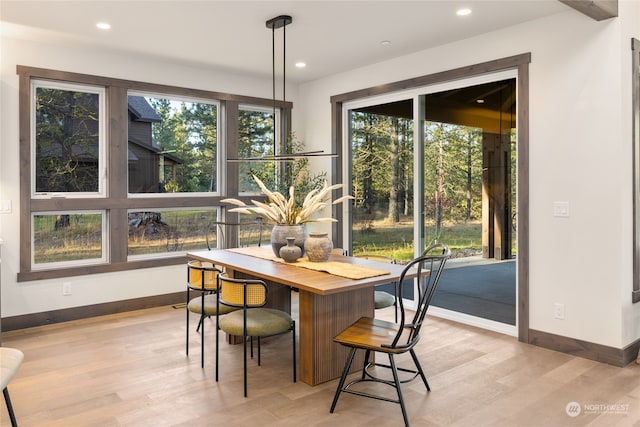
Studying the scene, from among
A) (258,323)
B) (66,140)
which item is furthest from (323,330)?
(66,140)

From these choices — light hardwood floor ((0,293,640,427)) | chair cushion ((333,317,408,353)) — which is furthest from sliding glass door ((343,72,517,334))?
chair cushion ((333,317,408,353))

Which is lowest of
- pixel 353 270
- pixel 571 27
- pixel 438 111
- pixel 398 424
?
pixel 398 424

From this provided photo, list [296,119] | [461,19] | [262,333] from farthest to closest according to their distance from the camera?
[296,119] → [461,19] → [262,333]

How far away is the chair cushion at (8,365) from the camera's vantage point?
2.02 metres

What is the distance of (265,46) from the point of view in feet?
14.9

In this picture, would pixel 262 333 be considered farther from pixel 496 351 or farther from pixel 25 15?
pixel 25 15

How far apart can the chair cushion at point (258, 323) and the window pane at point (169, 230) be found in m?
2.39

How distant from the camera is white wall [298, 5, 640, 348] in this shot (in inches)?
135

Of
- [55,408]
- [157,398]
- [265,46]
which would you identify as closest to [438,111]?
[265,46]

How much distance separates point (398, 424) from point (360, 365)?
78cm

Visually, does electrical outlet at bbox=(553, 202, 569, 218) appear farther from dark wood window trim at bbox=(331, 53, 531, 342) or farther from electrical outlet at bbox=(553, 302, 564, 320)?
electrical outlet at bbox=(553, 302, 564, 320)

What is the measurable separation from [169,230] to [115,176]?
86cm

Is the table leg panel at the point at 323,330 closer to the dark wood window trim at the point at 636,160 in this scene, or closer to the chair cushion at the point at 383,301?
the chair cushion at the point at 383,301

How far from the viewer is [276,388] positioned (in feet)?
10.0
